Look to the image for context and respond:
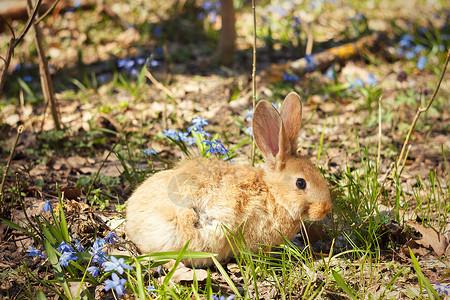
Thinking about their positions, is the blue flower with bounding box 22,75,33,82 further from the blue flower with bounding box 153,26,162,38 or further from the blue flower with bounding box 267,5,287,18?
the blue flower with bounding box 267,5,287,18

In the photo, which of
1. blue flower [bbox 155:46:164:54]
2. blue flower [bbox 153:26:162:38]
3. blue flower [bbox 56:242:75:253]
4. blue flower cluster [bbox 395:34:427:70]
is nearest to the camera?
blue flower [bbox 56:242:75:253]

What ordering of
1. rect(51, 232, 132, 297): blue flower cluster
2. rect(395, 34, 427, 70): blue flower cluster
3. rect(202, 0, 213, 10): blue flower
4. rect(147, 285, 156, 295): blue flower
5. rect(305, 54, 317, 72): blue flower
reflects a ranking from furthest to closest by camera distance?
rect(202, 0, 213, 10): blue flower < rect(395, 34, 427, 70): blue flower cluster < rect(305, 54, 317, 72): blue flower < rect(147, 285, 156, 295): blue flower < rect(51, 232, 132, 297): blue flower cluster

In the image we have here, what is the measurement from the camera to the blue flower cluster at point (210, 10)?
846 centimetres

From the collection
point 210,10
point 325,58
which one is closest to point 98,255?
point 325,58

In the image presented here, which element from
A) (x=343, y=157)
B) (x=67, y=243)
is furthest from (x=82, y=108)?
(x=343, y=157)

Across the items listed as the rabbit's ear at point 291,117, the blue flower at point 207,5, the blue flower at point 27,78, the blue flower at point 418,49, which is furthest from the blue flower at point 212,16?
the rabbit's ear at point 291,117

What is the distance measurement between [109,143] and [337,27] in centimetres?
555

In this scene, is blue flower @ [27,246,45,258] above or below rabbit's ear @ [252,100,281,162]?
below

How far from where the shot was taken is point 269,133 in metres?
3.72

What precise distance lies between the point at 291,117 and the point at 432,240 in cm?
161

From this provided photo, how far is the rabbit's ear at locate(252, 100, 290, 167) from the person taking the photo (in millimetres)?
3586

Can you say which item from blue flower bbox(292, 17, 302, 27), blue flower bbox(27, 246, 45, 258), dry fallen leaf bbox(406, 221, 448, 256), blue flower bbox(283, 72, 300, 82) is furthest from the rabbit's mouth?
blue flower bbox(292, 17, 302, 27)

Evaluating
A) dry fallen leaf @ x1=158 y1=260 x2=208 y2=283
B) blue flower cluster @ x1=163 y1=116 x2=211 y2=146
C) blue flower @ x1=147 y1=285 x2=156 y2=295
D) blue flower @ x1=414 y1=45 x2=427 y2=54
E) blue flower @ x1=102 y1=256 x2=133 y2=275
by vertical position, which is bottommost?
dry fallen leaf @ x1=158 y1=260 x2=208 y2=283

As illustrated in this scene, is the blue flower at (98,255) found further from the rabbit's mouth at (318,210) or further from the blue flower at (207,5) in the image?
the blue flower at (207,5)
